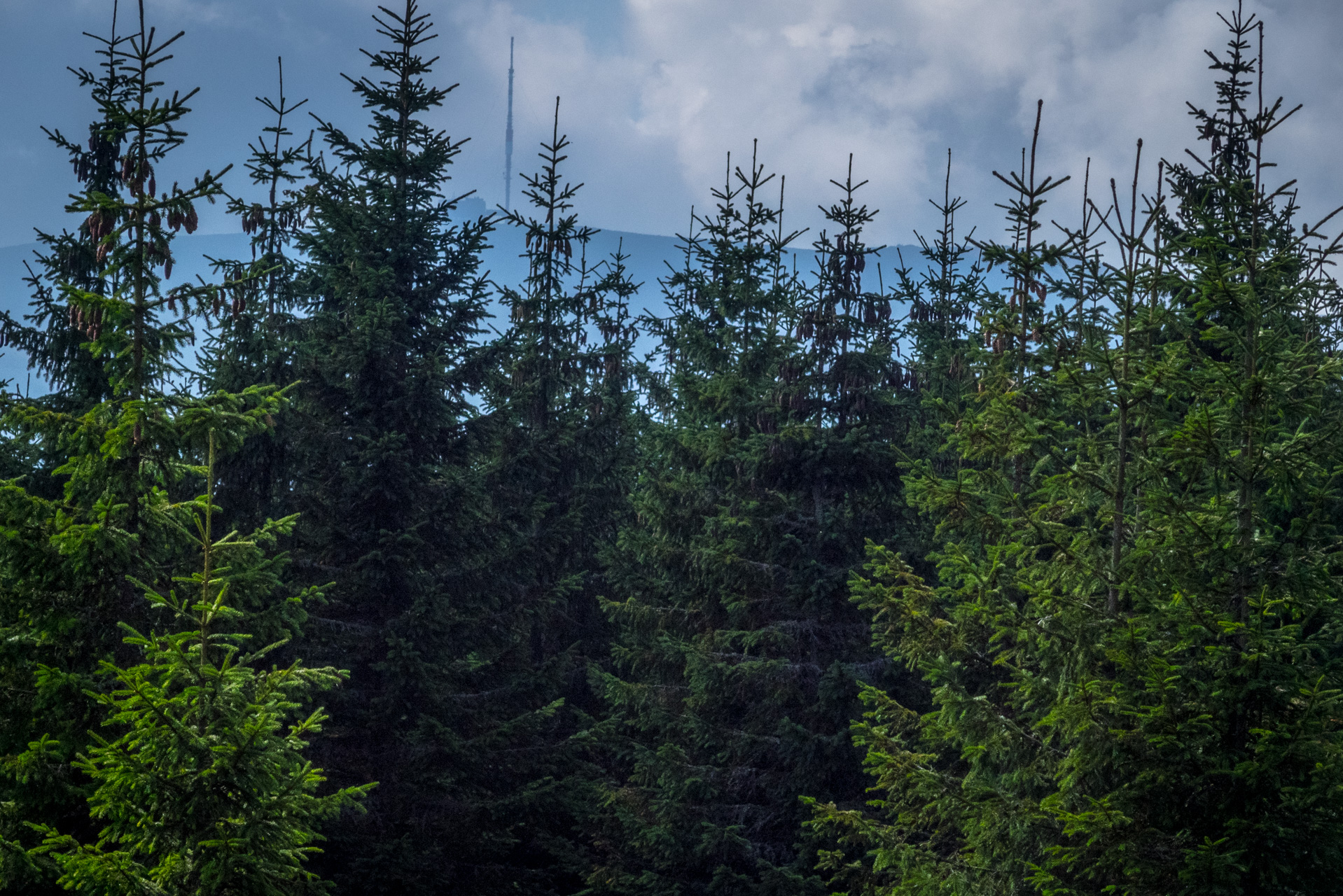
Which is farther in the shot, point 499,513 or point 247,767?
point 499,513

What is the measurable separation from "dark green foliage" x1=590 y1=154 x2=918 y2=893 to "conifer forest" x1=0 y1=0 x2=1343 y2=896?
97 mm

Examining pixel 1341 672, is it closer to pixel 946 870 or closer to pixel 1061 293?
pixel 946 870

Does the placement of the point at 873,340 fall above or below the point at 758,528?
above

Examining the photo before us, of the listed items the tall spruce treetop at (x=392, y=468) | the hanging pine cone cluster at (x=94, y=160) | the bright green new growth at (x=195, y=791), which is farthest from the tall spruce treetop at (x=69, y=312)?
the bright green new growth at (x=195, y=791)

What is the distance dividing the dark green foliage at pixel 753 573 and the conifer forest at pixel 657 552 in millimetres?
97

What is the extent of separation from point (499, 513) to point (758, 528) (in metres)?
4.97

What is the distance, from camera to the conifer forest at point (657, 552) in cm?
731

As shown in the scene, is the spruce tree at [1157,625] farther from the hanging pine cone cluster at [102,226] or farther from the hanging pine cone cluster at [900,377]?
the hanging pine cone cluster at [102,226]

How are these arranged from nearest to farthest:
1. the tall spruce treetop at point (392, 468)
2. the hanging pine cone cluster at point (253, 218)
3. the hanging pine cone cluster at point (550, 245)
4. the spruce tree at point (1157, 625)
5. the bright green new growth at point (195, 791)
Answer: the bright green new growth at point (195, 791), the spruce tree at point (1157, 625), the tall spruce treetop at point (392, 468), the hanging pine cone cluster at point (253, 218), the hanging pine cone cluster at point (550, 245)

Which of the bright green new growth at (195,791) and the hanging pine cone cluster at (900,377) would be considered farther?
the hanging pine cone cluster at (900,377)

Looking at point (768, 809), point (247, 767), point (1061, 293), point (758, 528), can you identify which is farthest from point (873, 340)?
point (247, 767)

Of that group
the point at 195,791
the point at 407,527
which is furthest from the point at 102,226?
the point at 407,527

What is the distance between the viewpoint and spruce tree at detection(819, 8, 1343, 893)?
7.06 m

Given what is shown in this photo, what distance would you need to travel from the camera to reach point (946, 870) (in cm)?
894
